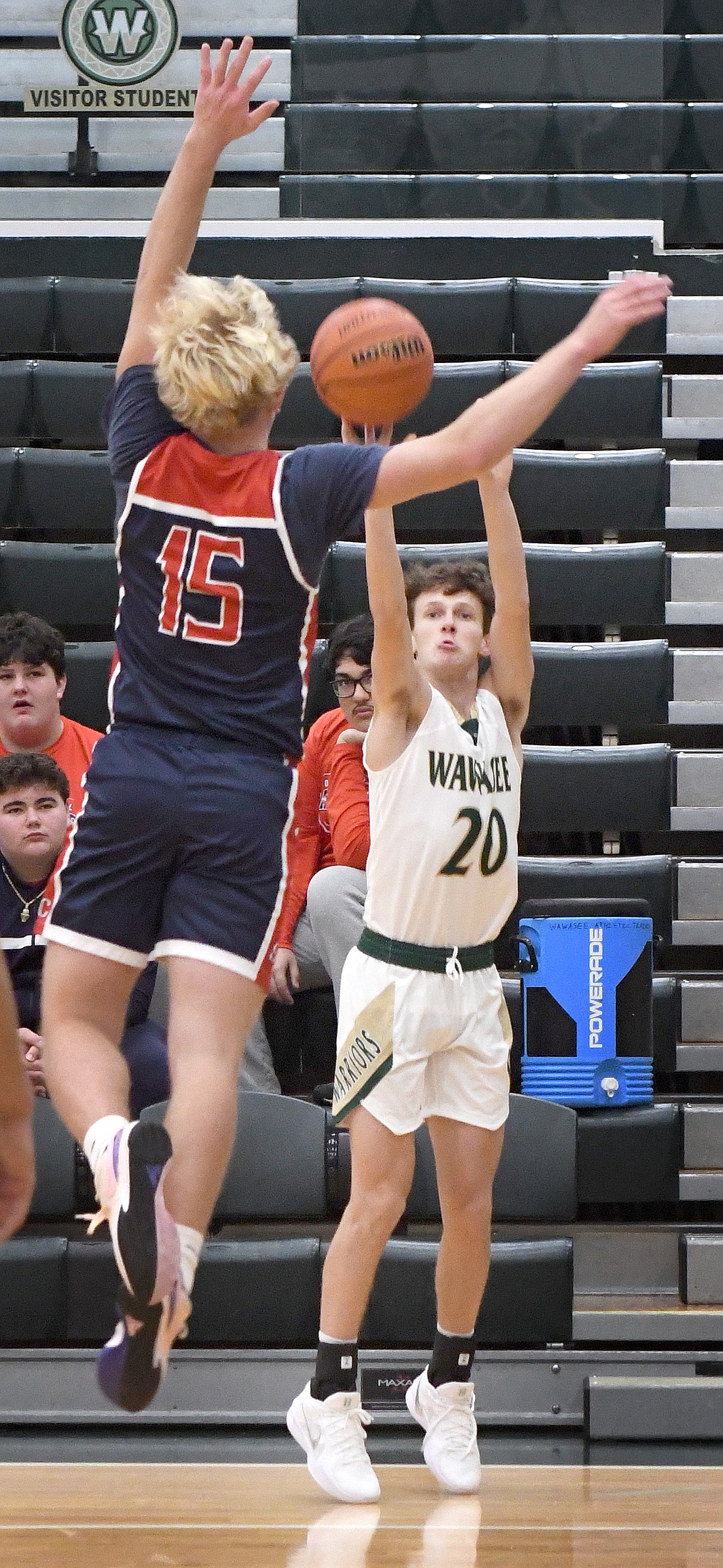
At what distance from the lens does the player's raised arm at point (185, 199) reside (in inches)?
110

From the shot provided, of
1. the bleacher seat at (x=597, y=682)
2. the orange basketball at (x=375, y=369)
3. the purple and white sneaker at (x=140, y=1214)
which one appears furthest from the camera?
the bleacher seat at (x=597, y=682)

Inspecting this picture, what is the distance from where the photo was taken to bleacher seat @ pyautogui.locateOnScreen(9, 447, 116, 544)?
21.4ft

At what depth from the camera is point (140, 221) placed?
8.09 meters

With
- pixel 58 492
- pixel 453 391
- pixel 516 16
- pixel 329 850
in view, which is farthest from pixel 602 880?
pixel 516 16

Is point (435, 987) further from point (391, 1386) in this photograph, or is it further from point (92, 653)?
point (92, 653)

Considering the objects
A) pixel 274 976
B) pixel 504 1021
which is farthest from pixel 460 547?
pixel 504 1021

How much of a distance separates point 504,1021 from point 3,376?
416 cm

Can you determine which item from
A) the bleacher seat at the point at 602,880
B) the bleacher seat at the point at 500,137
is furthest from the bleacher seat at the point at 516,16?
the bleacher seat at the point at 602,880

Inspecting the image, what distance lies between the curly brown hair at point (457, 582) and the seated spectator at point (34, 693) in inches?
58.6

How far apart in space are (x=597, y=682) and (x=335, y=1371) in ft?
10.00

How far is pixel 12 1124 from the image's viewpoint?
5.08ft

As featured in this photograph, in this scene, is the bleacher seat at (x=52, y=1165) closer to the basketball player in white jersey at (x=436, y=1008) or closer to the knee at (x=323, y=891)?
the knee at (x=323, y=891)

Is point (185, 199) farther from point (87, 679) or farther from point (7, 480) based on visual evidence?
point (7, 480)

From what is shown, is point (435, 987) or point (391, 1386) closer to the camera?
point (435, 987)
